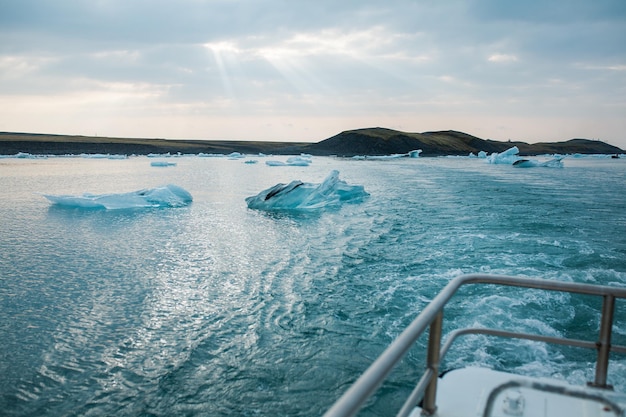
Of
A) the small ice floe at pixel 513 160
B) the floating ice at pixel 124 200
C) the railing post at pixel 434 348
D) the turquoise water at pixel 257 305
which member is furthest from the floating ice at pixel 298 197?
the small ice floe at pixel 513 160

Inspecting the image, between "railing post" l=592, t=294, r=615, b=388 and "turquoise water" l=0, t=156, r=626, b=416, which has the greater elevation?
"railing post" l=592, t=294, r=615, b=388

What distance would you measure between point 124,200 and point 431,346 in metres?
18.1

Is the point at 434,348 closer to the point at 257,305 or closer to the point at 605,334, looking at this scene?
the point at 605,334

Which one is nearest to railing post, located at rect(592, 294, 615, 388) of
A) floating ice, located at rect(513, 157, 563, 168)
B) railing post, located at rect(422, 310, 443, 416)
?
railing post, located at rect(422, 310, 443, 416)

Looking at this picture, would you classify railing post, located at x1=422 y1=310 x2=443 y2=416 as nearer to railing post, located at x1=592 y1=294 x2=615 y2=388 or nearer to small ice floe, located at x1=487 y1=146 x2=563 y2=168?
railing post, located at x1=592 y1=294 x2=615 y2=388

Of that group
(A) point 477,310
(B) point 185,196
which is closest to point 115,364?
(A) point 477,310

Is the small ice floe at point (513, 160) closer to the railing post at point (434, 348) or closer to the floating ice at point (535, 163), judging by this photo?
the floating ice at point (535, 163)

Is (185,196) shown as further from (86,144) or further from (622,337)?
(86,144)

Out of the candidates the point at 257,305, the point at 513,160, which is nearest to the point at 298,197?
the point at 257,305

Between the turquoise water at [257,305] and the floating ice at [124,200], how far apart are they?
2928mm

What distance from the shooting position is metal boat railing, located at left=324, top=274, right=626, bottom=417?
112 centimetres

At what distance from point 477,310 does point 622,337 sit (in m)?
1.82

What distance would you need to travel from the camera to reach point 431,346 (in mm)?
1914

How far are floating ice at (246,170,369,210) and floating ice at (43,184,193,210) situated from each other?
3.33 meters
